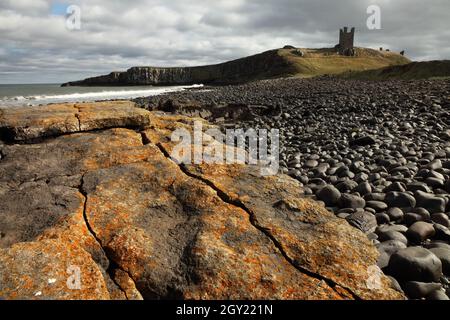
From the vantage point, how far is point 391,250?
3.06 meters

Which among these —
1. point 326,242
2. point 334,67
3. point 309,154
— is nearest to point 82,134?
point 326,242

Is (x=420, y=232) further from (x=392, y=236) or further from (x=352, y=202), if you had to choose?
(x=352, y=202)

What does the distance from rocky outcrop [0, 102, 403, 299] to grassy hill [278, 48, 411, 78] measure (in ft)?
262

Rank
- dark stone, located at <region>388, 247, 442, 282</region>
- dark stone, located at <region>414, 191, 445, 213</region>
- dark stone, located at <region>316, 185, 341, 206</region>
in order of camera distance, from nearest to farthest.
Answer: dark stone, located at <region>388, 247, 442, 282</region> → dark stone, located at <region>414, 191, 445, 213</region> → dark stone, located at <region>316, 185, 341, 206</region>

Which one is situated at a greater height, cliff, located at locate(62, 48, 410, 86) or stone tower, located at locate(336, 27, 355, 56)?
stone tower, located at locate(336, 27, 355, 56)

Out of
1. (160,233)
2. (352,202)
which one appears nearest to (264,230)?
(160,233)

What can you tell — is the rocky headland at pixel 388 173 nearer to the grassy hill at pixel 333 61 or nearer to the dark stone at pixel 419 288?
the dark stone at pixel 419 288

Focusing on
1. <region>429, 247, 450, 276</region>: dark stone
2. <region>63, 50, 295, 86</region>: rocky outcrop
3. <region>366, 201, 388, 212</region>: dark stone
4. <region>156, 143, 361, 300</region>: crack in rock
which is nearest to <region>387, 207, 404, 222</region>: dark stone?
<region>366, 201, 388, 212</region>: dark stone

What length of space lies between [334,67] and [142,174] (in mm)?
96872

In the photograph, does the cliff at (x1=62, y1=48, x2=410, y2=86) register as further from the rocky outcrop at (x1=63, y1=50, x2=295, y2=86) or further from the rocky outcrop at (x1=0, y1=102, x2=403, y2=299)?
the rocky outcrop at (x1=0, y1=102, x2=403, y2=299)

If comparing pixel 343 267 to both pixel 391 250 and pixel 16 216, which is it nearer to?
pixel 391 250

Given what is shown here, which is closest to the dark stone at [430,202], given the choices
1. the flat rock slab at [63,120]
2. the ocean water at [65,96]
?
the flat rock slab at [63,120]

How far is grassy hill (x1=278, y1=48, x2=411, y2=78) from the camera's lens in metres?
85.3

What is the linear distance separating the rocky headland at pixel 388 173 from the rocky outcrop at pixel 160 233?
0.64 metres
